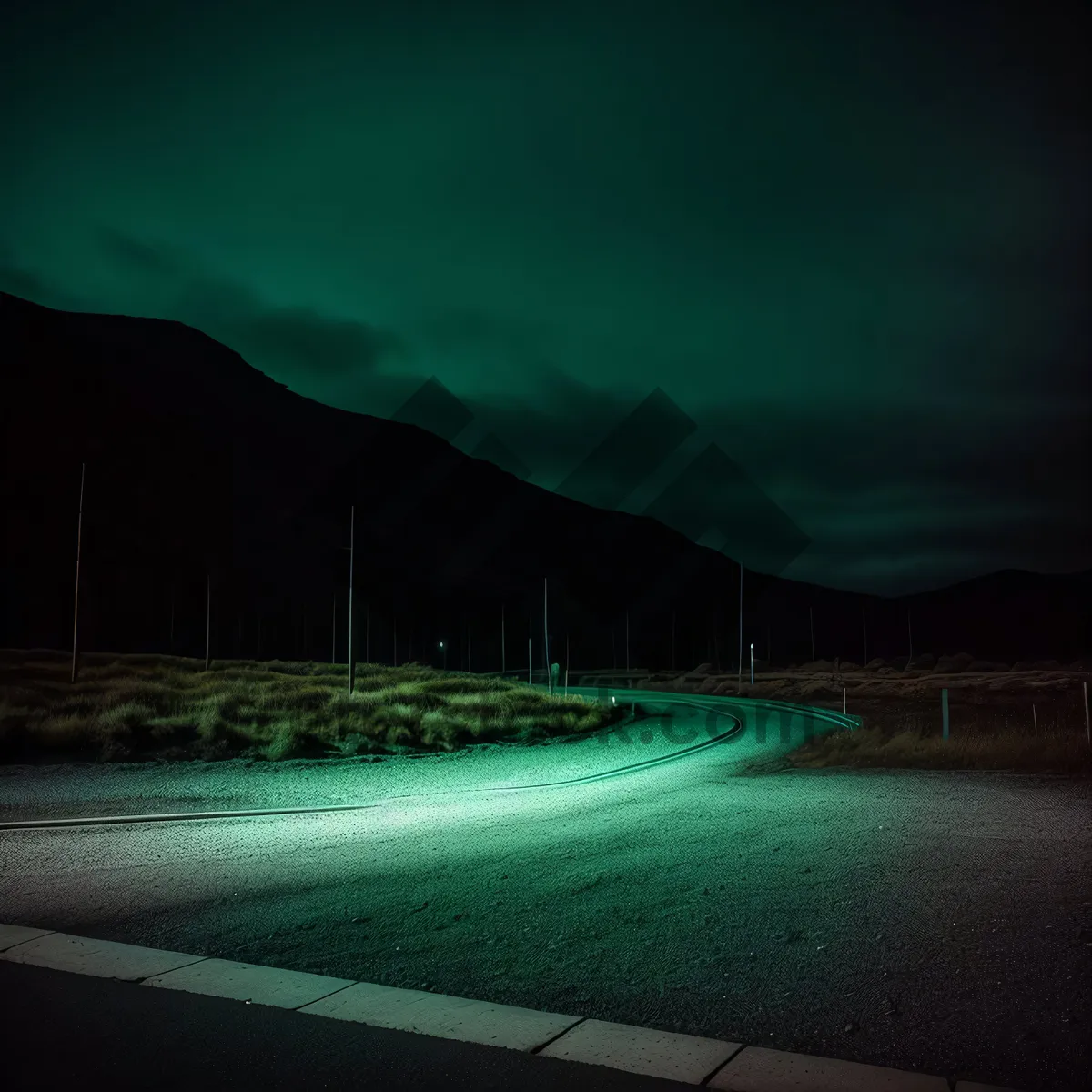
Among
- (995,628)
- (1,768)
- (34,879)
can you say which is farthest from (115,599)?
(995,628)

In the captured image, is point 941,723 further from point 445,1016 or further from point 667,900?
point 445,1016

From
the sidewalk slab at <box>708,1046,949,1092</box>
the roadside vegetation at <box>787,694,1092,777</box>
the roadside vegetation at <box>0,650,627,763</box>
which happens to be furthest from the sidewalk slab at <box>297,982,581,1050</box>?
the roadside vegetation at <box>0,650,627,763</box>

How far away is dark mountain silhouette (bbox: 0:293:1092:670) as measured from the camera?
323 ft

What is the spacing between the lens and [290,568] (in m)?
112

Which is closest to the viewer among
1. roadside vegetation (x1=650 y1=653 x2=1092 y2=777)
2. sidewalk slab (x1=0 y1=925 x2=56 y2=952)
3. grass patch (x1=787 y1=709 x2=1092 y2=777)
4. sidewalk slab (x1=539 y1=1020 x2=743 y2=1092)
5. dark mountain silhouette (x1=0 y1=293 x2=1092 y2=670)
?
sidewalk slab (x1=539 y1=1020 x2=743 y2=1092)

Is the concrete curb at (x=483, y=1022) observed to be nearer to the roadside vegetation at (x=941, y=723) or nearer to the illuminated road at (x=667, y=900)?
the illuminated road at (x=667, y=900)

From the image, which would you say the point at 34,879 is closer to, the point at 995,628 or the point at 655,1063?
the point at 655,1063

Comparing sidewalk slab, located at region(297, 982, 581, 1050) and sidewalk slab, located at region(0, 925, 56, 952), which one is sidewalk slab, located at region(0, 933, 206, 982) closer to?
sidewalk slab, located at region(0, 925, 56, 952)

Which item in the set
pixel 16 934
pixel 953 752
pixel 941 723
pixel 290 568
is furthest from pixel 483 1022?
pixel 290 568

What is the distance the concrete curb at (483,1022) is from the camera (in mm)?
4289

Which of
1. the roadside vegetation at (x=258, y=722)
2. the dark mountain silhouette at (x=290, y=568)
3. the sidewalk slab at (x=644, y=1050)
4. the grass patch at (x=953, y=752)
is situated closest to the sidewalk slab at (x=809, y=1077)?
the sidewalk slab at (x=644, y=1050)

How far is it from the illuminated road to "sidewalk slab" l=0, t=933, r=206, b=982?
0.27 meters

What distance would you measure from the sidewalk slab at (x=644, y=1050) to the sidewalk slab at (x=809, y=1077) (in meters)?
0.11

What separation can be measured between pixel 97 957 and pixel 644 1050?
3682 millimetres
